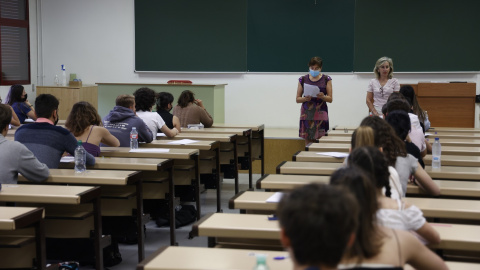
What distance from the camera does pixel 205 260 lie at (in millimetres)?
2471

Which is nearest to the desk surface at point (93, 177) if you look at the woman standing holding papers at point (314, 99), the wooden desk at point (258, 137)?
the wooden desk at point (258, 137)

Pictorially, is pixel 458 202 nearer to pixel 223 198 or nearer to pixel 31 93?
pixel 223 198

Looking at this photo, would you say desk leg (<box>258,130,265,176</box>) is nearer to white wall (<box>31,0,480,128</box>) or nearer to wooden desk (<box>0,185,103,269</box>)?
white wall (<box>31,0,480,128</box>)

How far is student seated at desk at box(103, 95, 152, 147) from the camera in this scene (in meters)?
6.12

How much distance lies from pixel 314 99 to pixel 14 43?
6256mm

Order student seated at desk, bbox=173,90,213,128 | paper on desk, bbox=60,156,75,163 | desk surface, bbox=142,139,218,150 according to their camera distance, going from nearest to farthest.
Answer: paper on desk, bbox=60,156,75,163 → desk surface, bbox=142,139,218,150 → student seated at desk, bbox=173,90,213,128

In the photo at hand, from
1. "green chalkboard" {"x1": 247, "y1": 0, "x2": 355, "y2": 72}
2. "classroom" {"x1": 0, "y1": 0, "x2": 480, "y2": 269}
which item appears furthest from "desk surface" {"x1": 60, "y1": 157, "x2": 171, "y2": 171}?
"green chalkboard" {"x1": 247, "y1": 0, "x2": 355, "y2": 72}

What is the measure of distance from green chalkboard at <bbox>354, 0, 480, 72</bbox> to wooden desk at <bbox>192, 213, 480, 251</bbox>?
8.35 meters

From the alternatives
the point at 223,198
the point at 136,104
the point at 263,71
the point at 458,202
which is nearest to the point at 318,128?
the point at 223,198

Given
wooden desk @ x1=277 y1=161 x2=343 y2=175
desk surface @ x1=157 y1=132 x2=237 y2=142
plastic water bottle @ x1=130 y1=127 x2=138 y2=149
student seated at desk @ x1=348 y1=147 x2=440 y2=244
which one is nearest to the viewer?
student seated at desk @ x1=348 y1=147 x2=440 y2=244

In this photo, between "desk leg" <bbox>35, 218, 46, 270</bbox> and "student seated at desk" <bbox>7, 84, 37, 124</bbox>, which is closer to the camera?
"desk leg" <bbox>35, 218, 46, 270</bbox>

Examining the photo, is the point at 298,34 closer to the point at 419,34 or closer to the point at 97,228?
the point at 419,34

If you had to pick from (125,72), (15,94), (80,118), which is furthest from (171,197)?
(125,72)

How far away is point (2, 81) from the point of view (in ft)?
36.9
